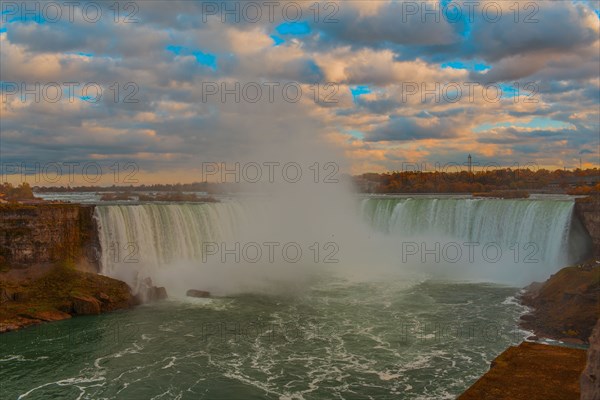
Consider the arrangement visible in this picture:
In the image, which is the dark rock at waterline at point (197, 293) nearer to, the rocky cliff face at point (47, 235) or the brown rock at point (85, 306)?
the brown rock at point (85, 306)

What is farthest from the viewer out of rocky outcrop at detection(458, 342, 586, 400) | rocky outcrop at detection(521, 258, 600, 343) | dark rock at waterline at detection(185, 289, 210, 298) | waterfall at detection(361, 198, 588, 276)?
waterfall at detection(361, 198, 588, 276)

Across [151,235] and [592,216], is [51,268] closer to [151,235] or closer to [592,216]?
[151,235]

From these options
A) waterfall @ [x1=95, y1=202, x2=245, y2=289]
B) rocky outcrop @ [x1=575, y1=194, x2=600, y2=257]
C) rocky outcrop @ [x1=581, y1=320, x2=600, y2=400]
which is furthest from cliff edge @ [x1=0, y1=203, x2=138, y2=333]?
rocky outcrop @ [x1=575, y1=194, x2=600, y2=257]

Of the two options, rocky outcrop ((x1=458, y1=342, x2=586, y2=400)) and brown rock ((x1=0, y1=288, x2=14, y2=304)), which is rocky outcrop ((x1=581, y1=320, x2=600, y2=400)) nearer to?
rocky outcrop ((x1=458, y1=342, x2=586, y2=400))

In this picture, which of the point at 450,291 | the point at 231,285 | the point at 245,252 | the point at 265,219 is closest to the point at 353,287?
the point at 450,291

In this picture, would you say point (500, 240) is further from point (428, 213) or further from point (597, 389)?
point (597, 389)
